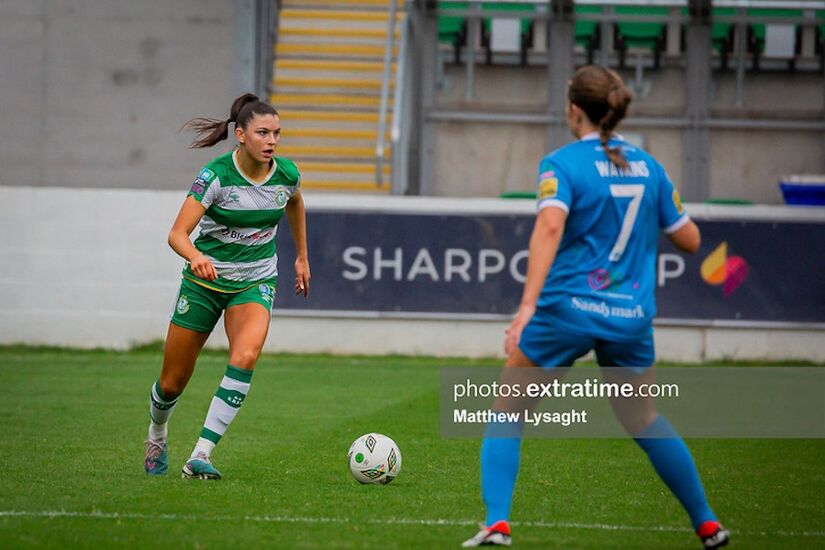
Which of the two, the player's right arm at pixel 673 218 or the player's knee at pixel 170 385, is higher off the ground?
the player's right arm at pixel 673 218

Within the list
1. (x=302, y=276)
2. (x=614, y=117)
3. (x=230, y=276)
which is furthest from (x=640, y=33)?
(x=614, y=117)

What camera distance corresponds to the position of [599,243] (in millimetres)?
5328

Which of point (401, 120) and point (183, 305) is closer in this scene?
point (183, 305)

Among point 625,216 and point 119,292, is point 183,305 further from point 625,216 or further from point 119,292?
point 119,292

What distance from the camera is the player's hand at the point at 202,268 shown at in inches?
272

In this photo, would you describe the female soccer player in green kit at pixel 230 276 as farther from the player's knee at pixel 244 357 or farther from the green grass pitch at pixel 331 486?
the green grass pitch at pixel 331 486

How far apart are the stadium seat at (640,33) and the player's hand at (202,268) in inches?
594

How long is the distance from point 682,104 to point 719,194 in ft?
4.63

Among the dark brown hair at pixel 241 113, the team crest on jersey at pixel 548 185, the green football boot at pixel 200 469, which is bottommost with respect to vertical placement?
the green football boot at pixel 200 469

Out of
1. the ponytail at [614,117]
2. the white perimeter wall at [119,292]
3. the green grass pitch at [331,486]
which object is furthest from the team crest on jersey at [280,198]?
the white perimeter wall at [119,292]

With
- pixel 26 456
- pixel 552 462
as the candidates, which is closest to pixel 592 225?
pixel 552 462

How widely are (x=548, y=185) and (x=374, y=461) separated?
2.46 metres

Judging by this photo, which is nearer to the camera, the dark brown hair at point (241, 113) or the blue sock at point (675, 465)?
the blue sock at point (675, 465)

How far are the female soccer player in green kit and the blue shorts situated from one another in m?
2.36
